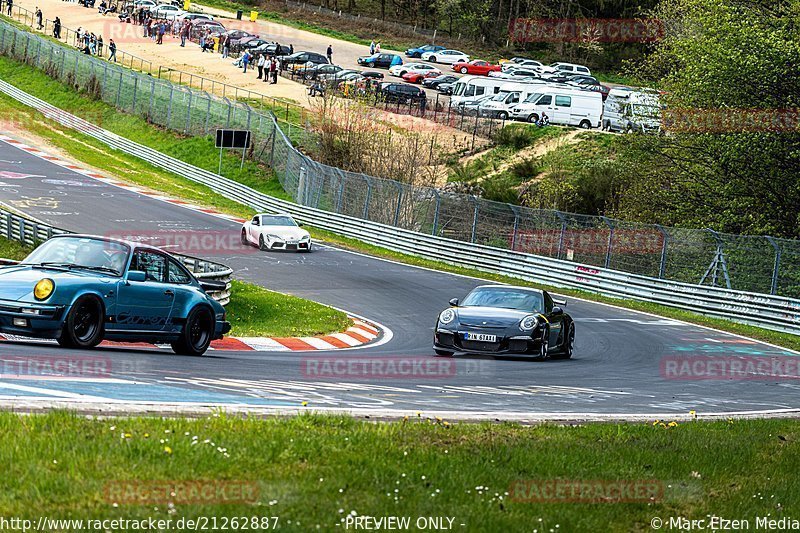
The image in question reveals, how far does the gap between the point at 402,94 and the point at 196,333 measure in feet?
170

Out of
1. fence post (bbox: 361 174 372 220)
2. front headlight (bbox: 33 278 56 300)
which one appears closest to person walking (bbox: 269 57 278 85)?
fence post (bbox: 361 174 372 220)

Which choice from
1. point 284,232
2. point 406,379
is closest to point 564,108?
point 284,232

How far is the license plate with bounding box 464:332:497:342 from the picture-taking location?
57.9 feet

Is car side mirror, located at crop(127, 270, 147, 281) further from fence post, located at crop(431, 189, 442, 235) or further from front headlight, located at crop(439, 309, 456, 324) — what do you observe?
fence post, located at crop(431, 189, 442, 235)

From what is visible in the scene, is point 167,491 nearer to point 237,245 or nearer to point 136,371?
point 136,371

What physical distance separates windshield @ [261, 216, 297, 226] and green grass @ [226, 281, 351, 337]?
425 inches

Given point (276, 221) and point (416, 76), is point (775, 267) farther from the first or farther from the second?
point (416, 76)

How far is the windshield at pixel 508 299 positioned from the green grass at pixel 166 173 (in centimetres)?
1034

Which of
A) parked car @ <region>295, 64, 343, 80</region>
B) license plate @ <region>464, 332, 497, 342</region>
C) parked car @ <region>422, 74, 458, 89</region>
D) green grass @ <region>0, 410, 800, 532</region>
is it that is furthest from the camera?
parked car @ <region>422, 74, 458, 89</region>

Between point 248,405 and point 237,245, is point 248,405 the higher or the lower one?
the higher one

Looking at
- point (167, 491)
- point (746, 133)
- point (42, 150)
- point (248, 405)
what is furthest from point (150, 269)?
point (42, 150)

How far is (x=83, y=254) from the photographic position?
13.4 meters

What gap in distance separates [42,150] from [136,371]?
44142 millimetres

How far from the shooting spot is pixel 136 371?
10758 millimetres
